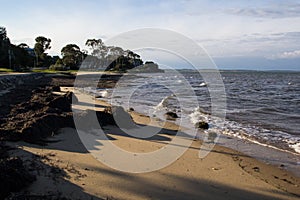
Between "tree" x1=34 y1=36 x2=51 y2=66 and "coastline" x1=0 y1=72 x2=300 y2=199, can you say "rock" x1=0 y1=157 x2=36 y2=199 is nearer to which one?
"coastline" x1=0 y1=72 x2=300 y2=199

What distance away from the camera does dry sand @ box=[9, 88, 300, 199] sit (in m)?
5.31

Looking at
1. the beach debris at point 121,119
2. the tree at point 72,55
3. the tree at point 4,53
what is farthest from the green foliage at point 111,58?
the beach debris at point 121,119

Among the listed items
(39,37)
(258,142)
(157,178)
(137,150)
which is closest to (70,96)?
(137,150)

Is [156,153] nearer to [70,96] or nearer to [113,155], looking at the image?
[113,155]

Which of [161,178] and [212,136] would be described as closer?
[161,178]

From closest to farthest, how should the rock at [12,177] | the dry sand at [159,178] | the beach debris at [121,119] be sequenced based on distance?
the rock at [12,177] < the dry sand at [159,178] < the beach debris at [121,119]

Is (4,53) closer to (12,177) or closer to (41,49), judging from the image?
(41,49)

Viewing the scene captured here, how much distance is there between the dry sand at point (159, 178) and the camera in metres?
5.31

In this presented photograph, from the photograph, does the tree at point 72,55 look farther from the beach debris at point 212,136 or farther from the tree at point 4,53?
the beach debris at point 212,136

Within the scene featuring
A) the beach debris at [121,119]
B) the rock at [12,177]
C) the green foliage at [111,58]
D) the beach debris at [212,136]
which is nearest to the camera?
the rock at [12,177]

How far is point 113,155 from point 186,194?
8.68 ft

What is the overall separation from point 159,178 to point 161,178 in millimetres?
42

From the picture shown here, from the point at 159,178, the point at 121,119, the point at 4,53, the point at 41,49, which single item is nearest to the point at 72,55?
the point at 41,49

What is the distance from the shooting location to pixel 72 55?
99.3m
